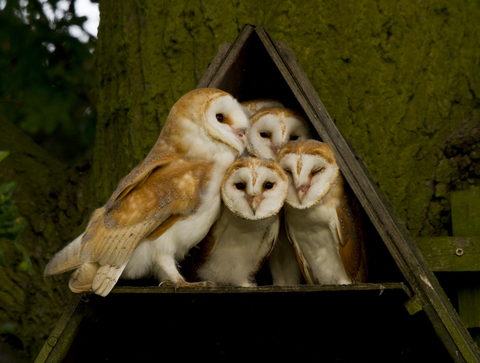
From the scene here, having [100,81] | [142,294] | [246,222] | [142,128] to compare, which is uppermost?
[100,81]

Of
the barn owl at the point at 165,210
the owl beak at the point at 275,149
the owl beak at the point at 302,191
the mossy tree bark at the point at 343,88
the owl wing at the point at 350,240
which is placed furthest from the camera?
the mossy tree bark at the point at 343,88

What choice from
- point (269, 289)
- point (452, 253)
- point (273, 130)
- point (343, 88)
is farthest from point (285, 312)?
point (343, 88)

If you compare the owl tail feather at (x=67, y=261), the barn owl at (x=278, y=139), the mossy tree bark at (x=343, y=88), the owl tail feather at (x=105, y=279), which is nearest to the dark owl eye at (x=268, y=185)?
the barn owl at (x=278, y=139)

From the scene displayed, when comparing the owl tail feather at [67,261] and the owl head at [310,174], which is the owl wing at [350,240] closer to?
the owl head at [310,174]

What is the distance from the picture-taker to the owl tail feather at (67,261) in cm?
157

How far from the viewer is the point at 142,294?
1468mm

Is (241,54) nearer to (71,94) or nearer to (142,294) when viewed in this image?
(142,294)

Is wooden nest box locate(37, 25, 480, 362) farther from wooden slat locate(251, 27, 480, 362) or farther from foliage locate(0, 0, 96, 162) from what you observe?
foliage locate(0, 0, 96, 162)

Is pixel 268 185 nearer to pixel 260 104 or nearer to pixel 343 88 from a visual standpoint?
pixel 260 104

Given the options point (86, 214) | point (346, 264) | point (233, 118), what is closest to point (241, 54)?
point (233, 118)

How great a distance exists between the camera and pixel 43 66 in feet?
10.5

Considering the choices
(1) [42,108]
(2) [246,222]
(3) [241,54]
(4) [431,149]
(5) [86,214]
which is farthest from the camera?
(1) [42,108]

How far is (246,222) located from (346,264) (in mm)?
357

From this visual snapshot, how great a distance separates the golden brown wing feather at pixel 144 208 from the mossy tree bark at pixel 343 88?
38.4 inches
